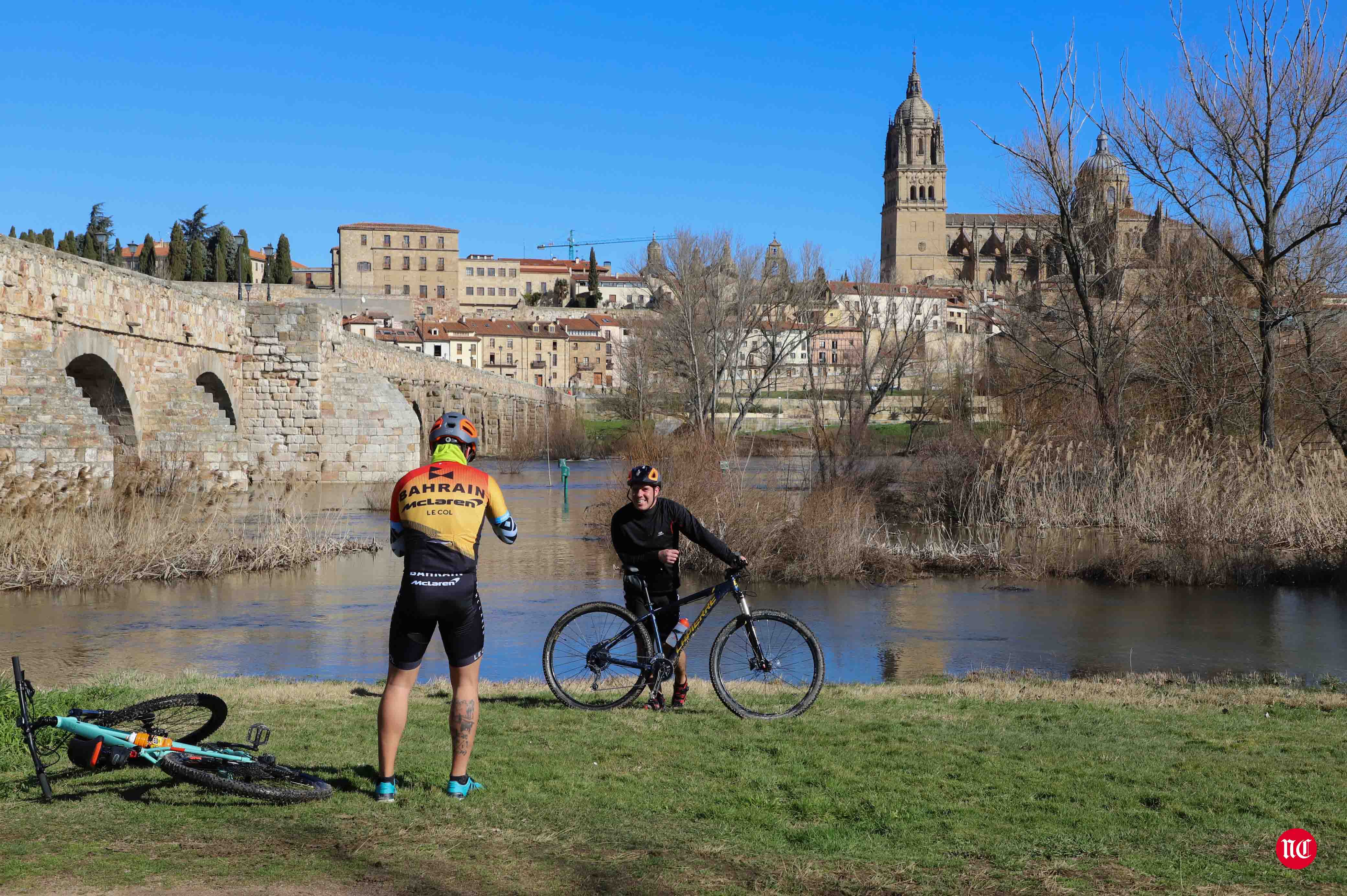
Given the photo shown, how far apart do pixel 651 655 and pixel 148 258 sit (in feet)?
356

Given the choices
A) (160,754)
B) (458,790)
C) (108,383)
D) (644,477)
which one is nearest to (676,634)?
(644,477)

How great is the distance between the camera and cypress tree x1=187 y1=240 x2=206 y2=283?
107 meters

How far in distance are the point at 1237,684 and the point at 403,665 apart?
846cm

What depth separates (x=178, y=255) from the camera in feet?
345

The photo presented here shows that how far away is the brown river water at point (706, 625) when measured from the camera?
1277cm

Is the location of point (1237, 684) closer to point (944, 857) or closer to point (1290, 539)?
point (944, 857)

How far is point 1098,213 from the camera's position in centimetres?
2872

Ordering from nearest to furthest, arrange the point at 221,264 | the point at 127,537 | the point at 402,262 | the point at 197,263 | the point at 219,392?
the point at 127,537 < the point at 219,392 < the point at 197,263 < the point at 221,264 < the point at 402,262

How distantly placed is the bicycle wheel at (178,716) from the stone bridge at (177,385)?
1493cm

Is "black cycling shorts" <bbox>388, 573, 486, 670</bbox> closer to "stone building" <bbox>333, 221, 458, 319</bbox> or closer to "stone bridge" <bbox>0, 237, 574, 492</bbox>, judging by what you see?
"stone bridge" <bbox>0, 237, 574, 492</bbox>

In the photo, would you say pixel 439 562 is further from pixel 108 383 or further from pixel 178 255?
pixel 178 255

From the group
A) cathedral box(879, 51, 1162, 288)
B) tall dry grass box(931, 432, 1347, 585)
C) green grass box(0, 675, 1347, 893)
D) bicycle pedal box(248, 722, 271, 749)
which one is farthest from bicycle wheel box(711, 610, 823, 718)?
cathedral box(879, 51, 1162, 288)

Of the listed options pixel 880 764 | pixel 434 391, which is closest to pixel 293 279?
pixel 434 391

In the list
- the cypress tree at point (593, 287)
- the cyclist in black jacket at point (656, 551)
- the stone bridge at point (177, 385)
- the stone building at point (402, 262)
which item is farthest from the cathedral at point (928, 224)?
the cyclist in black jacket at point (656, 551)
